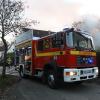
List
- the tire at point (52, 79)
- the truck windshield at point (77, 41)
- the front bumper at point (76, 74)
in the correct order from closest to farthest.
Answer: the front bumper at point (76, 74)
the truck windshield at point (77, 41)
the tire at point (52, 79)

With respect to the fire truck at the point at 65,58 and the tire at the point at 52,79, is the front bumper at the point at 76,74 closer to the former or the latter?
the fire truck at the point at 65,58

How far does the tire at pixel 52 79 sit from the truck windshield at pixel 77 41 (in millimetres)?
1794

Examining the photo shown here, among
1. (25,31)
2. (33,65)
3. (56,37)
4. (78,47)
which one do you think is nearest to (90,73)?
(78,47)

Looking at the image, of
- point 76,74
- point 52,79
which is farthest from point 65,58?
point 52,79

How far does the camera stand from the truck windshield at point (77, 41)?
13211 millimetres

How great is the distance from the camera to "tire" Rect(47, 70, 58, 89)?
13.8 m

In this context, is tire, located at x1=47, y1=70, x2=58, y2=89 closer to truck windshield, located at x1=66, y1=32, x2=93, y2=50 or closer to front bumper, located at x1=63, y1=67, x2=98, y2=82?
front bumper, located at x1=63, y1=67, x2=98, y2=82

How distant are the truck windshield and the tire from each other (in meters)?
1.79

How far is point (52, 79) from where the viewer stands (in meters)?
14.1

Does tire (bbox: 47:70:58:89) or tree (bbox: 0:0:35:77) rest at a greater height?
tree (bbox: 0:0:35:77)

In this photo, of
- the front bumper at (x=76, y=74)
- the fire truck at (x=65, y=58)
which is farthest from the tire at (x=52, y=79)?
the front bumper at (x=76, y=74)

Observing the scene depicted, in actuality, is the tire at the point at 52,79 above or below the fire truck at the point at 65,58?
below

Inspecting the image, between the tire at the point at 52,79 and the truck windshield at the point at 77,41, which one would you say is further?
the tire at the point at 52,79

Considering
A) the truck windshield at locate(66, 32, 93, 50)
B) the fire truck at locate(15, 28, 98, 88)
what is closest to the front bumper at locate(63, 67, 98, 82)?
the fire truck at locate(15, 28, 98, 88)
